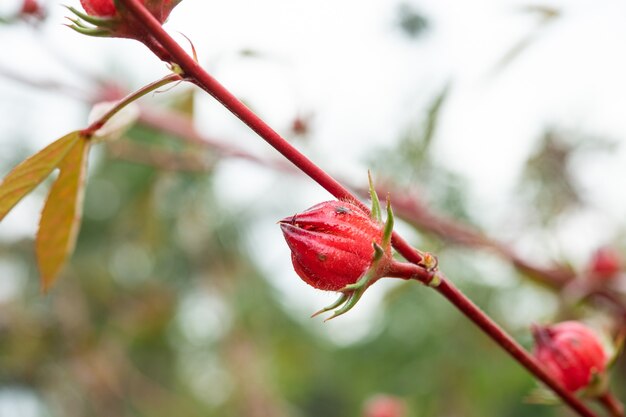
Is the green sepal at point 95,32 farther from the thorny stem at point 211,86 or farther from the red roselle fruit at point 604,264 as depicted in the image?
the red roselle fruit at point 604,264

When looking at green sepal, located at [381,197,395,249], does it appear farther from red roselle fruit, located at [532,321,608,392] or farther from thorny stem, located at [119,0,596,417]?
red roselle fruit, located at [532,321,608,392]

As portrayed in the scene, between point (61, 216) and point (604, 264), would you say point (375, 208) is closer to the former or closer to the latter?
point (61, 216)

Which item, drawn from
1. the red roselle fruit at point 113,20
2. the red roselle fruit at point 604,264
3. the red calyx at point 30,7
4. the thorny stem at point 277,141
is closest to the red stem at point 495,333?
the thorny stem at point 277,141

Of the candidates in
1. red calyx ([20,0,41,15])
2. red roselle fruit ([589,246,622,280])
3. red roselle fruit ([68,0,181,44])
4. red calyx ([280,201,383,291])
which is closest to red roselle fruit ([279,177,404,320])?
red calyx ([280,201,383,291])

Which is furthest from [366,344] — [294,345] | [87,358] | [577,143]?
[577,143]

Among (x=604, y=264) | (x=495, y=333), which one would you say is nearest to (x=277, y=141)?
(x=495, y=333)

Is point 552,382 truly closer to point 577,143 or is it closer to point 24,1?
point 24,1
